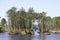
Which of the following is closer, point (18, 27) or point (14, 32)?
point (14, 32)

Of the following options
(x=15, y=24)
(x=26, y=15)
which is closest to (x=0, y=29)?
(x=15, y=24)

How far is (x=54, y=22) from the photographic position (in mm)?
138375

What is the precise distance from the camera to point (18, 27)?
107m

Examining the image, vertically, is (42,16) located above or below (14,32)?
above

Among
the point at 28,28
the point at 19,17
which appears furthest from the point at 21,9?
the point at 28,28

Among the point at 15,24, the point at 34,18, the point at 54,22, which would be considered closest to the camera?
the point at 34,18

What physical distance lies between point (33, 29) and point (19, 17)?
10157 mm

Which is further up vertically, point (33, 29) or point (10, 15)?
point (10, 15)

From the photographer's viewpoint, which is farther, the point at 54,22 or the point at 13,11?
the point at 54,22

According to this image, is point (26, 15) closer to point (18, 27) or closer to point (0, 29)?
point (18, 27)

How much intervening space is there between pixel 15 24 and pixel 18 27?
2.38 meters

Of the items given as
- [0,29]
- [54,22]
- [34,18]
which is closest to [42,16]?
[34,18]

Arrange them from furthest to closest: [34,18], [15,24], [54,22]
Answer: [54,22] → [15,24] → [34,18]

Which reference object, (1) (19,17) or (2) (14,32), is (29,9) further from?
(2) (14,32)
